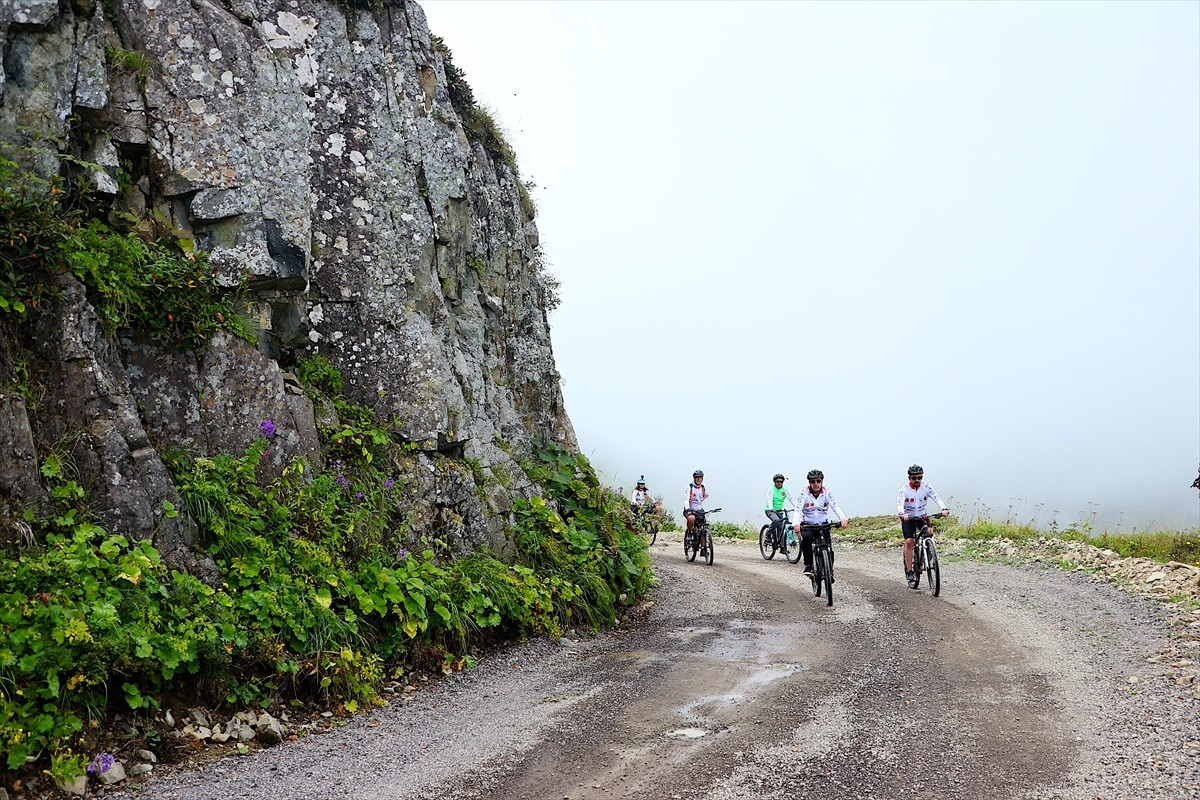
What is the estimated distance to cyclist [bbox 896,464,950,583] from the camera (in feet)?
45.7

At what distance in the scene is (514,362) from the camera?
54.1 ft

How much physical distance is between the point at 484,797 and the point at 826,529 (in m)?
9.85

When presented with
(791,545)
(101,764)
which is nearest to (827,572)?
(791,545)

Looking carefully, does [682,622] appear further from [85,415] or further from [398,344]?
[85,415]

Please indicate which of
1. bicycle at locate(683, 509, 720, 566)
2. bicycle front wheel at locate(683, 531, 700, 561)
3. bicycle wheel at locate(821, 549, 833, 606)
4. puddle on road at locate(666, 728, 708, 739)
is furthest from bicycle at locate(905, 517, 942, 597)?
puddle on road at locate(666, 728, 708, 739)

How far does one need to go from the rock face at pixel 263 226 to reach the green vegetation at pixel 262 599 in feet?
1.33

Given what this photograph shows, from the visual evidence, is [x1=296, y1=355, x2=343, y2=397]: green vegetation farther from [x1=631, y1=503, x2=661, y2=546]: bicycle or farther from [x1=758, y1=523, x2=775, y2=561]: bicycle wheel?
[x1=631, y1=503, x2=661, y2=546]: bicycle

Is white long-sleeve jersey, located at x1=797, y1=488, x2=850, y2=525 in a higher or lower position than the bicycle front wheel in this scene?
higher

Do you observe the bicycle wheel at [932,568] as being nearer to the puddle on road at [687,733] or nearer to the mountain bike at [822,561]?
the mountain bike at [822,561]

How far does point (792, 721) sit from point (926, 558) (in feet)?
26.3

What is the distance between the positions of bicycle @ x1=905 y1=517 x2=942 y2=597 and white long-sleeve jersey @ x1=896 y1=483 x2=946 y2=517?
6.9 inches

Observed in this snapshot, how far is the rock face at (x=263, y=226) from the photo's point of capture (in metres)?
7.05

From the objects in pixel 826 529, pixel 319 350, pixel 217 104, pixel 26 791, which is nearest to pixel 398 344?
pixel 319 350

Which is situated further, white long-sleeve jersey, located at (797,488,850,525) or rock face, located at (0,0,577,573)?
white long-sleeve jersey, located at (797,488,850,525)
